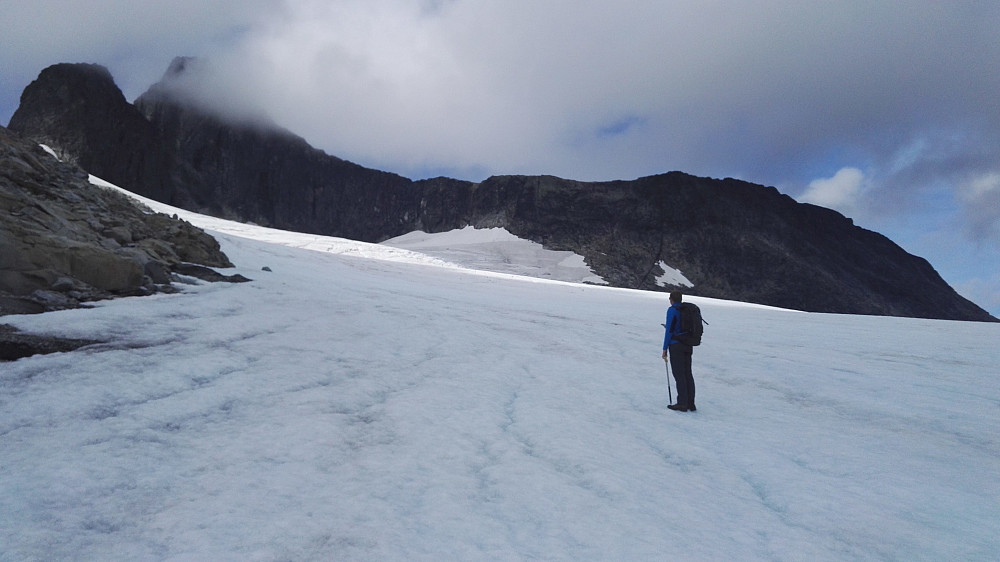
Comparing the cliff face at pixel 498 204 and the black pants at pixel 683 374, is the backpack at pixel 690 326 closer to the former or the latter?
the black pants at pixel 683 374

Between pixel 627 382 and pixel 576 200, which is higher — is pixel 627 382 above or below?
below

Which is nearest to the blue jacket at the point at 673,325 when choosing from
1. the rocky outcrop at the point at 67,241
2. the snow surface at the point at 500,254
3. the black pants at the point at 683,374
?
the black pants at the point at 683,374

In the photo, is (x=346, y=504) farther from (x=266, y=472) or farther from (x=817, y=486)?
(x=817, y=486)

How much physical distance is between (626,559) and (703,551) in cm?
65

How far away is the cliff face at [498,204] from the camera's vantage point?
250 ft

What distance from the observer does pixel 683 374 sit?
23.0 ft

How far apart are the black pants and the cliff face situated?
241ft

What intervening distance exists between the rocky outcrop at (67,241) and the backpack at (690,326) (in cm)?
1036

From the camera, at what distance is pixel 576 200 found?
99.0m

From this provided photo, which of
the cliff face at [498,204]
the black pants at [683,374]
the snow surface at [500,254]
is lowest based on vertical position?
the black pants at [683,374]

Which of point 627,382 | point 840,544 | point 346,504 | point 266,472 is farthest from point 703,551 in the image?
point 627,382

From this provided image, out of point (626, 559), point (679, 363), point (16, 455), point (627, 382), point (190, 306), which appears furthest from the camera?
point (190, 306)

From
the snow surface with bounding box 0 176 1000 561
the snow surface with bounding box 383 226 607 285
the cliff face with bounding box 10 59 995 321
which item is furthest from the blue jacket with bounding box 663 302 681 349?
the cliff face with bounding box 10 59 995 321

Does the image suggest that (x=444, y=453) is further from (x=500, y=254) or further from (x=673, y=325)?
(x=500, y=254)
